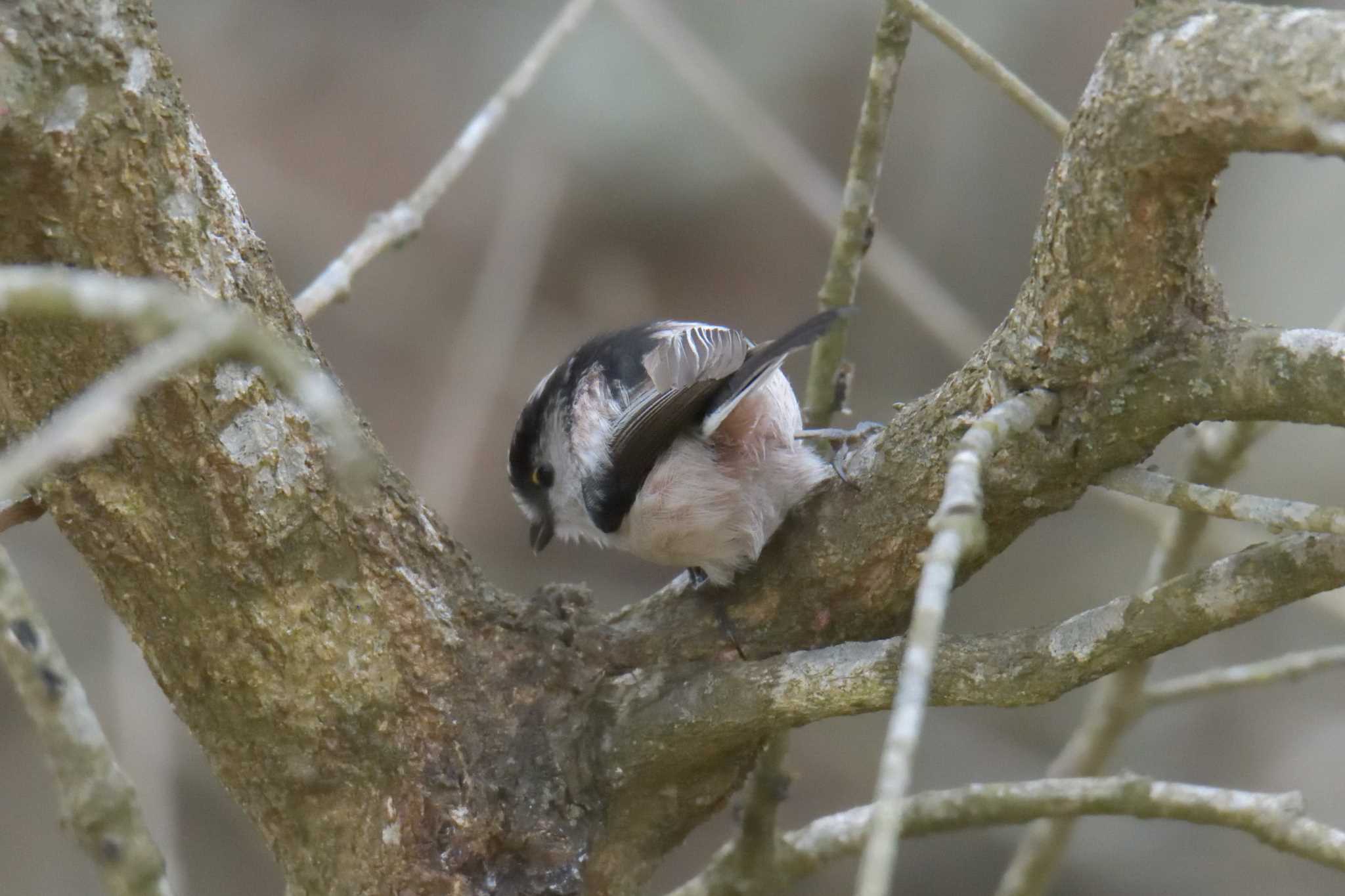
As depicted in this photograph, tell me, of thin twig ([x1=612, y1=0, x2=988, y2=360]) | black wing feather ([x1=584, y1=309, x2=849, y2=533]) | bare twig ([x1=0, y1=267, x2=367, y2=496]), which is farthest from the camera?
thin twig ([x1=612, y1=0, x2=988, y2=360])

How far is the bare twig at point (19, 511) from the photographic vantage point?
2.05 m

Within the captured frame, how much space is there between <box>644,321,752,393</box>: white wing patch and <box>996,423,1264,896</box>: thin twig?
109cm

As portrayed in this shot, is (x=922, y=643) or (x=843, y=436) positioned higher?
(x=843, y=436)

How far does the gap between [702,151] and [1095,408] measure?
4473mm

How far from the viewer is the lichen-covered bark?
5.92 feet

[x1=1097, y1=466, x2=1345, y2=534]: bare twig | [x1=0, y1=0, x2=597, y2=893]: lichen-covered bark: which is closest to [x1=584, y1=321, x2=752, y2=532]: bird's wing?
[x1=0, y1=0, x2=597, y2=893]: lichen-covered bark

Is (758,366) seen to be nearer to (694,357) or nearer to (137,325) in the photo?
(694,357)

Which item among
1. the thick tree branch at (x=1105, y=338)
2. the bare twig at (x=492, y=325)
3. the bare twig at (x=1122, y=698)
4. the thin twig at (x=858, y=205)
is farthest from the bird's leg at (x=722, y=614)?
the bare twig at (x=492, y=325)

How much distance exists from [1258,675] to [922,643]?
6.18 feet

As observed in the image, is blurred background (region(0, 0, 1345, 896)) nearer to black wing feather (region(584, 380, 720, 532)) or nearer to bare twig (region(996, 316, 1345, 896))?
bare twig (region(996, 316, 1345, 896))

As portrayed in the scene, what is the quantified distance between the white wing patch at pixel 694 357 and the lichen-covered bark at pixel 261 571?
2.15 feet

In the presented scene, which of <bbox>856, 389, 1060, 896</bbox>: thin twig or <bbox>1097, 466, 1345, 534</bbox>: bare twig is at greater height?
<bbox>1097, 466, 1345, 534</bbox>: bare twig

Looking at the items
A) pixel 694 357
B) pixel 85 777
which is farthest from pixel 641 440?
pixel 85 777

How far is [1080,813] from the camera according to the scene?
2455mm
